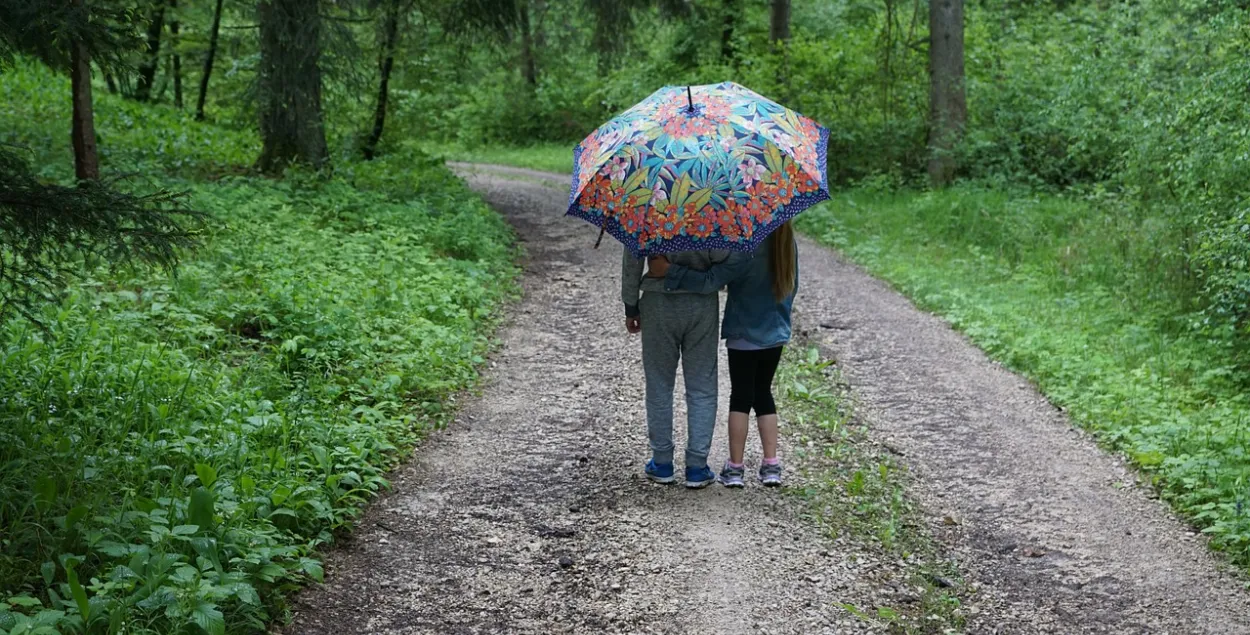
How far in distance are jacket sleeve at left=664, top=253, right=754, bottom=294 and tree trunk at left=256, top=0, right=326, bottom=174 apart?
994cm

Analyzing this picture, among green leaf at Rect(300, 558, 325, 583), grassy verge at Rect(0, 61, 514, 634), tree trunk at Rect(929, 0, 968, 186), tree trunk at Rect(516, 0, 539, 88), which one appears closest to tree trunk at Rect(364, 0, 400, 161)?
grassy verge at Rect(0, 61, 514, 634)

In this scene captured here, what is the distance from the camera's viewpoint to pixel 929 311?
10.4 m

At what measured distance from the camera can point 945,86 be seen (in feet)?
57.5

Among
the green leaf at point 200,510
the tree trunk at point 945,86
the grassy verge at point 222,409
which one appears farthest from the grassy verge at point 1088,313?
the green leaf at point 200,510

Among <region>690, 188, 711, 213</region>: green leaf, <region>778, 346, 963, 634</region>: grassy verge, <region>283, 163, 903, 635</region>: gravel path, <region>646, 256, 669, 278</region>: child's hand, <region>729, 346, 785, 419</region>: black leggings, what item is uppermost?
<region>690, 188, 711, 213</region>: green leaf

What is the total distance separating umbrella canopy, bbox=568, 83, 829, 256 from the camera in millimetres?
4844

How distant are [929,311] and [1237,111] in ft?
10.2

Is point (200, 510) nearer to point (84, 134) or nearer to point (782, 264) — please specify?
point (782, 264)

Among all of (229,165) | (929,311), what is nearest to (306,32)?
(229,165)

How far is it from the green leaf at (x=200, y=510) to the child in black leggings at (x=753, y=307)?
2344 millimetres

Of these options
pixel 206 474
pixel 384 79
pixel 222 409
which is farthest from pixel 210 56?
pixel 206 474

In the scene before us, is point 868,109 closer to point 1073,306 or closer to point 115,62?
point 1073,306

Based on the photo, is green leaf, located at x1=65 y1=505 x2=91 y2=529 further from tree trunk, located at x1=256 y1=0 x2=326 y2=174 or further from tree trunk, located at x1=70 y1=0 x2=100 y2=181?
tree trunk, located at x1=256 y1=0 x2=326 y2=174

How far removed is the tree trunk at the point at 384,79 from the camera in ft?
56.6
